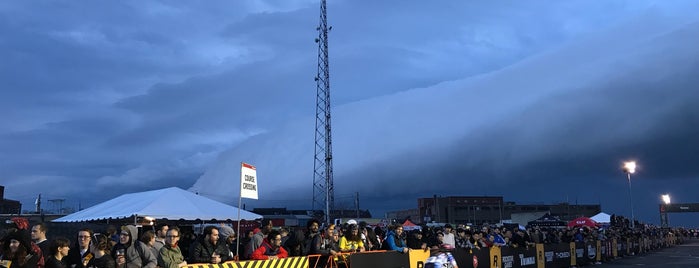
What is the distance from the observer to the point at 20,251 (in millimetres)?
6652

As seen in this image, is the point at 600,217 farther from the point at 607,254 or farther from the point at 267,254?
the point at 267,254

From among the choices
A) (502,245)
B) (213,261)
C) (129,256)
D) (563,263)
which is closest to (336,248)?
(213,261)

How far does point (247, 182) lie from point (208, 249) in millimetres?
1632

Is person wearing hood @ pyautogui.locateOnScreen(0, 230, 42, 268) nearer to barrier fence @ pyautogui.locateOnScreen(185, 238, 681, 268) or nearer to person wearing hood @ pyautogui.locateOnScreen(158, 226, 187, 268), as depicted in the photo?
person wearing hood @ pyautogui.locateOnScreen(158, 226, 187, 268)

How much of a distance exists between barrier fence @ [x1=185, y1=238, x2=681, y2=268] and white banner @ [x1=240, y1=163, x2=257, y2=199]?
1.33 meters

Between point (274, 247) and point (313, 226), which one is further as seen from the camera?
point (313, 226)

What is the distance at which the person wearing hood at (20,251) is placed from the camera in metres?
6.64

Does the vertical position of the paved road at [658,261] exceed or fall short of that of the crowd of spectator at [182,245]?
it falls short

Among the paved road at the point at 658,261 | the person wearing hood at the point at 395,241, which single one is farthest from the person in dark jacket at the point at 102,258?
the paved road at the point at 658,261

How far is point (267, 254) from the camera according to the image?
10055 millimetres

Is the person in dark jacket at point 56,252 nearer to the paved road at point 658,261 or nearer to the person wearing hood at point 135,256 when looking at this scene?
the person wearing hood at point 135,256

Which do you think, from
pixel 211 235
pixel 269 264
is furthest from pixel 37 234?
pixel 269 264

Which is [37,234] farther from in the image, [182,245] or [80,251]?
[182,245]

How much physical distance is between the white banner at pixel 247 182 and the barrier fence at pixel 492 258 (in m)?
1.33
